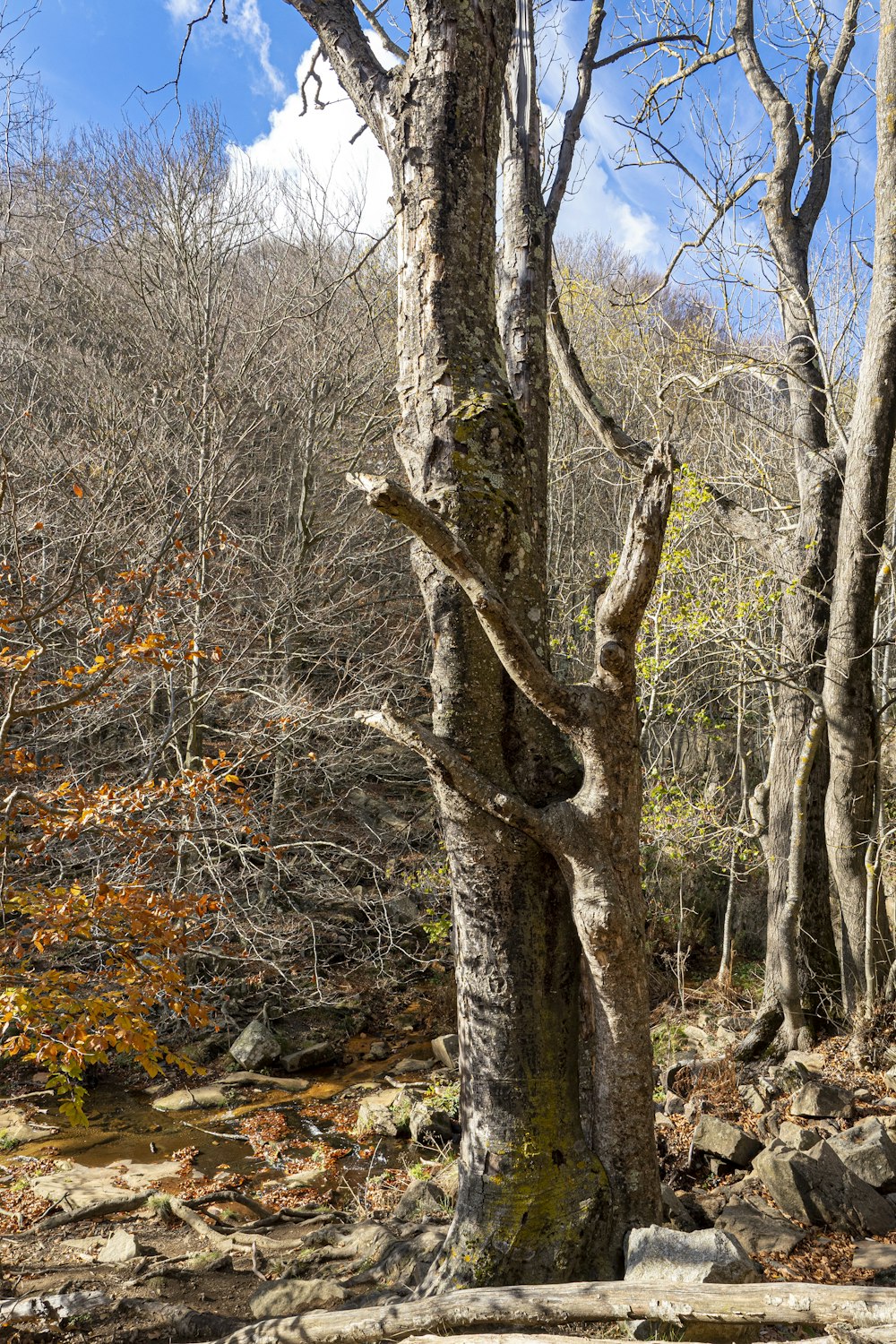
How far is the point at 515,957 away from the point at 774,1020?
4.58 meters

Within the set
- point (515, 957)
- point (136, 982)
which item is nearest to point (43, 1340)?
point (136, 982)

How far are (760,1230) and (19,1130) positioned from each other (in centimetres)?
629

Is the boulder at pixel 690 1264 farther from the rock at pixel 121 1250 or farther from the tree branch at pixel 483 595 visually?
the rock at pixel 121 1250

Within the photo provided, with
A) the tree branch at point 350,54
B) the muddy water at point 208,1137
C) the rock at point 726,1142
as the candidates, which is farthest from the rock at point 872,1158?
the tree branch at point 350,54

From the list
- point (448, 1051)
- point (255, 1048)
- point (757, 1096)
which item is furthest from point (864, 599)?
point (255, 1048)

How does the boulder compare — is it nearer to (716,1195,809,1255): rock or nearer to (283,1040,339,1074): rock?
(716,1195,809,1255): rock

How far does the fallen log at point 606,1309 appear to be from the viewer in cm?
244

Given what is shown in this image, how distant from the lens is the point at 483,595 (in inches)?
114

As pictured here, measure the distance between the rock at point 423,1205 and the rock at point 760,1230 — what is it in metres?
1.50

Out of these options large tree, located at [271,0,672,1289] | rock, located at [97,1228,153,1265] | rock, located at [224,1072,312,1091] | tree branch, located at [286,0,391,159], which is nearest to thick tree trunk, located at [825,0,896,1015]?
large tree, located at [271,0,672,1289]

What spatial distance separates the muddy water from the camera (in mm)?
7227

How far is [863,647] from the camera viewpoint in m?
6.52

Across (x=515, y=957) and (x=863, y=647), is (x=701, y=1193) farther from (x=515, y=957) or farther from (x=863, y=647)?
(x=863, y=647)

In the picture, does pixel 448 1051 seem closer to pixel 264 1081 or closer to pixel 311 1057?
pixel 311 1057
